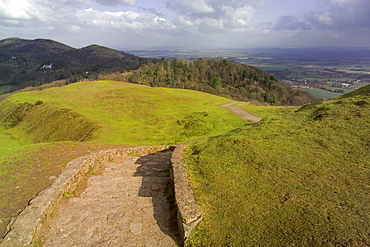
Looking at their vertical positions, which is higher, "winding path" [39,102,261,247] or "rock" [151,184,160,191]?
"winding path" [39,102,261,247]

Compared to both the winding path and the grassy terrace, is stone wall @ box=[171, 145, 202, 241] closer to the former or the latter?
the grassy terrace

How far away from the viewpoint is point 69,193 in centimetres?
780

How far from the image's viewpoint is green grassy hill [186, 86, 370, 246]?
15.5 ft

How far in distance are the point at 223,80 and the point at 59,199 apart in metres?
117

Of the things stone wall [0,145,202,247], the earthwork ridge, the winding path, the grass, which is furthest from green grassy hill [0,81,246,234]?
the winding path

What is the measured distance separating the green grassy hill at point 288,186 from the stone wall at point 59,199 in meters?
0.32

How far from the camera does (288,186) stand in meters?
6.31

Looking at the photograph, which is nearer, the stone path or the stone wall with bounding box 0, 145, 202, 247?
the stone wall with bounding box 0, 145, 202, 247

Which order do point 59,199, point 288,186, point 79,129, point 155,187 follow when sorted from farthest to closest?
point 79,129
point 155,187
point 59,199
point 288,186

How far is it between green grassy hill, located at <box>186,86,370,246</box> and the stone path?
45.0 inches

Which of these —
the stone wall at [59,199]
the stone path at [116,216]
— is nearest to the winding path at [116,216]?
the stone path at [116,216]

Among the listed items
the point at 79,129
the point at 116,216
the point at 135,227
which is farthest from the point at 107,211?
the point at 79,129

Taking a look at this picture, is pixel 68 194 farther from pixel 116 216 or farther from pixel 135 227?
pixel 135 227

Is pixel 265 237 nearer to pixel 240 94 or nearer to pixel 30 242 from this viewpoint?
pixel 30 242
